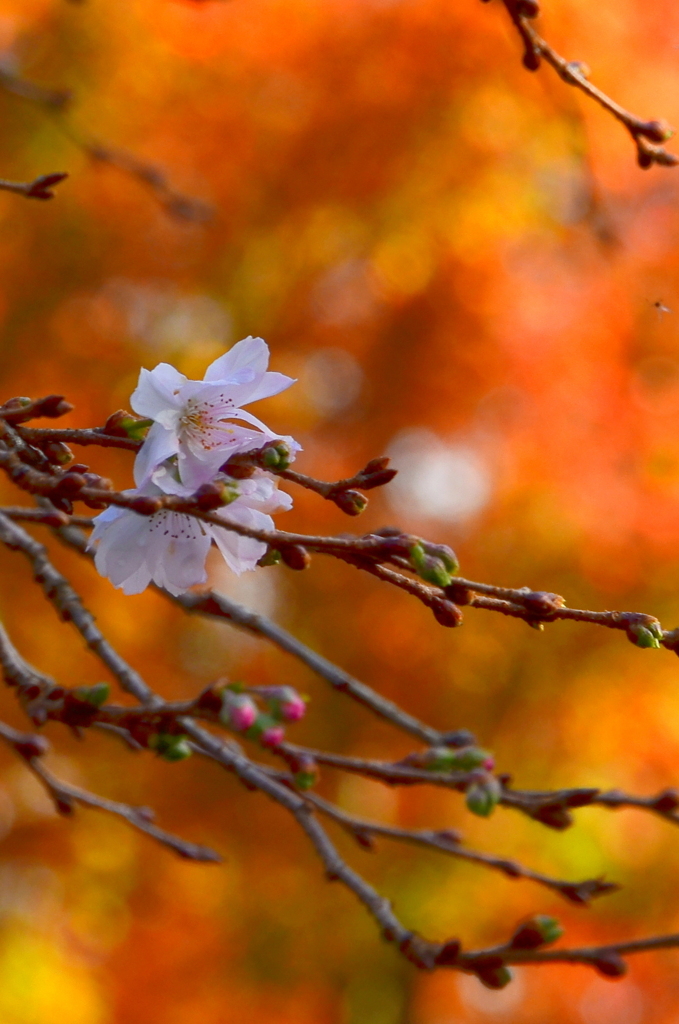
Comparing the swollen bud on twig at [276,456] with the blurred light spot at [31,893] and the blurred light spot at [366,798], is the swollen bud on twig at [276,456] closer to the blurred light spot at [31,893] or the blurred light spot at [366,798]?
the blurred light spot at [31,893]

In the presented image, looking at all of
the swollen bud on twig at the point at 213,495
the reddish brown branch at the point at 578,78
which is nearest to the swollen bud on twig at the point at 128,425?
the swollen bud on twig at the point at 213,495

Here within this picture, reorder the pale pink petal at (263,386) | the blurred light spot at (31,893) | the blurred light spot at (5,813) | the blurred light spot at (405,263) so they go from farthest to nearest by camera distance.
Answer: the blurred light spot at (405,263), the blurred light spot at (5,813), the blurred light spot at (31,893), the pale pink petal at (263,386)

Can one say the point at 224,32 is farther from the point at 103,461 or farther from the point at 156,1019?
the point at 156,1019

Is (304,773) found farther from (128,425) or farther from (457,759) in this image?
(128,425)

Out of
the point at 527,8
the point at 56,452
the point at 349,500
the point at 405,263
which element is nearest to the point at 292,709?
→ the point at 349,500

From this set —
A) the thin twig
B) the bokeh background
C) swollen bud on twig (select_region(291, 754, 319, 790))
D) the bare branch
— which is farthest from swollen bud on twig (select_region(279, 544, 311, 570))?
the bokeh background

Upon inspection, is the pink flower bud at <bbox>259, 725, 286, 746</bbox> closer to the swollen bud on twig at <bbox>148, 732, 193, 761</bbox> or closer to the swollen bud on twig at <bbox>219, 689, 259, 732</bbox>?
the swollen bud on twig at <bbox>219, 689, 259, 732</bbox>

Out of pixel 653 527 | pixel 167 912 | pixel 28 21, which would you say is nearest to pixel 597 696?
pixel 653 527
